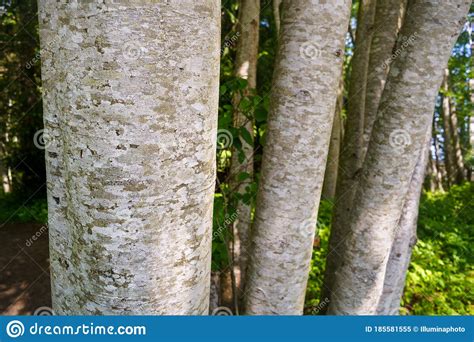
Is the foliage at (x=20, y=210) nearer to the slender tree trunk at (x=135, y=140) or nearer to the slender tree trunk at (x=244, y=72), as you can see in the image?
the slender tree trunk at (x=244, y=72)

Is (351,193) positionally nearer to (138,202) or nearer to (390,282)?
(390,282)

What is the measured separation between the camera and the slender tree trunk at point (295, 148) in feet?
5.41

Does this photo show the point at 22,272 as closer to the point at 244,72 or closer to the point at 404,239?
the point at 244,72

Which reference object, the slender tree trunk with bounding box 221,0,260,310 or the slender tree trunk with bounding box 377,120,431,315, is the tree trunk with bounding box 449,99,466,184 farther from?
the slender tree trunk with bounding box 377,120,431,315

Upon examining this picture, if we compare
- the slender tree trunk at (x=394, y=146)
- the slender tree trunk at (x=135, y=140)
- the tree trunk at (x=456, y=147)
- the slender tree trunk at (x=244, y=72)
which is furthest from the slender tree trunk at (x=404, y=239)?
the tree trunk at (x=456, y=147)

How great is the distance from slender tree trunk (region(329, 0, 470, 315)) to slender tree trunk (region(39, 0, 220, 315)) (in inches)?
56.2

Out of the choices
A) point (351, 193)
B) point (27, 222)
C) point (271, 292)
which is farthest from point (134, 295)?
point (27, 222)

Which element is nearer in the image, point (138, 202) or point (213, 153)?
point (138, 202)

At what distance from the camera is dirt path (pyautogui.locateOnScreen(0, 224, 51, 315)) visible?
4641 mm

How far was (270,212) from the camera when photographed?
1849 millimetres

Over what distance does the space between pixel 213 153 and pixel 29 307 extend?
15.9ft

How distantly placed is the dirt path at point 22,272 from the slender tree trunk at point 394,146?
10.8ft

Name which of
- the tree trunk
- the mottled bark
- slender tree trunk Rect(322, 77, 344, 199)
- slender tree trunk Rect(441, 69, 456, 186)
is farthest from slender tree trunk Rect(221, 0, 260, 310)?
the tree trunk

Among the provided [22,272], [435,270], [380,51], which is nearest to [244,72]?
[380,51]
